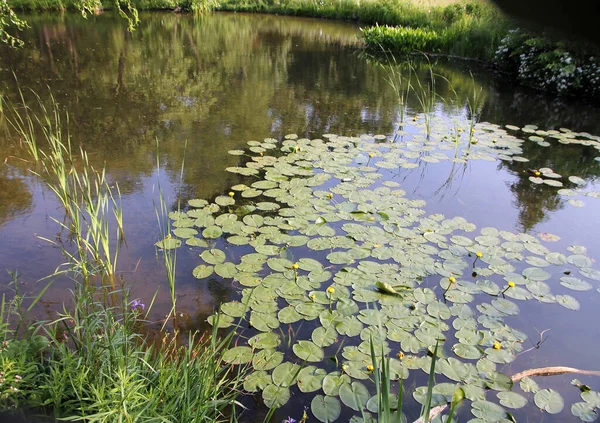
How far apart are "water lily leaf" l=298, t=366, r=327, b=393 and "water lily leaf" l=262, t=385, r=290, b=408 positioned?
0.22 ft

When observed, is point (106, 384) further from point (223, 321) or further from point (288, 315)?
point (288, 315)

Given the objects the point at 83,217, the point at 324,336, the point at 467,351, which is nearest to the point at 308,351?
the point at 324,336

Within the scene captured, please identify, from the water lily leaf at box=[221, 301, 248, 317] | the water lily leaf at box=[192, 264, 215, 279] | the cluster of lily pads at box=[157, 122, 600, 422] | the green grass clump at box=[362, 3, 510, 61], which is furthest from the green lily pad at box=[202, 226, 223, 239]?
the green grass clump at box=[362, 3, 510, 61]

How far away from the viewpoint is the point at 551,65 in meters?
6.40

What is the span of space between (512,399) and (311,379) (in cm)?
80

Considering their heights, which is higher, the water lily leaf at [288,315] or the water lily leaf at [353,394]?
the water lily leaf at [288,315]

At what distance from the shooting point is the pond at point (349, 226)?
6.27 ft

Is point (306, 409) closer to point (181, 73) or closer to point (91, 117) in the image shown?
point (91, 117)

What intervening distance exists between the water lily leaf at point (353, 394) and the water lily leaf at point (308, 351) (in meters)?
0.18

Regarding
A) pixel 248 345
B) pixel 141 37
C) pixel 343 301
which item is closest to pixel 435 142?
pixel 343 301

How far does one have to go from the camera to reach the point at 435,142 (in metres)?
4.43

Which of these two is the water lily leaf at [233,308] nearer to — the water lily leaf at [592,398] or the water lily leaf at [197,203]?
the water lily leaf at [197,203]

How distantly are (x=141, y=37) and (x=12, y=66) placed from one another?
12.6ft

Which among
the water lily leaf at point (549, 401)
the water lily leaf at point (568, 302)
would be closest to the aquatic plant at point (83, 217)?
the water lily leaf at point (549, 401)
